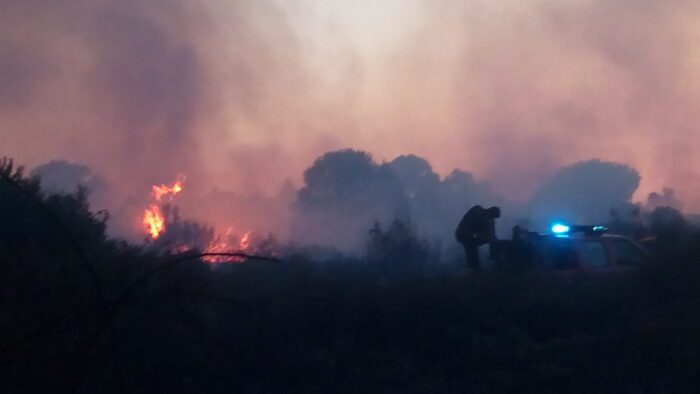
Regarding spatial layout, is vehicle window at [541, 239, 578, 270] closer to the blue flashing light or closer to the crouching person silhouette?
the blue flashing light

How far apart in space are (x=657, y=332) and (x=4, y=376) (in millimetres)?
8214

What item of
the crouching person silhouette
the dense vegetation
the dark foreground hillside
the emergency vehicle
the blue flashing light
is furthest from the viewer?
the crouching person silhouette

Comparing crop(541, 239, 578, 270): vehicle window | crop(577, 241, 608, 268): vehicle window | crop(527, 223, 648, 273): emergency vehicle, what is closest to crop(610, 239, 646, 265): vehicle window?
crop(527, 223, 648, 273): emergency vehicle

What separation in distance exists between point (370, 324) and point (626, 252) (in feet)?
15.8

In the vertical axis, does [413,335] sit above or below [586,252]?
below

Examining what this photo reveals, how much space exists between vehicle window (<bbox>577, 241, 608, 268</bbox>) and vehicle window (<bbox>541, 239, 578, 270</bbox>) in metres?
0.14

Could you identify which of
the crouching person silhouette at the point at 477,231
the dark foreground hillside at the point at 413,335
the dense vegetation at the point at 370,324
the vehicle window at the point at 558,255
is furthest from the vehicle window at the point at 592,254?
the crouching person silhouette at the point at 477,231

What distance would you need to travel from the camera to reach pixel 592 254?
608 inches

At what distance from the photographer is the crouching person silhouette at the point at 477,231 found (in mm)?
16953

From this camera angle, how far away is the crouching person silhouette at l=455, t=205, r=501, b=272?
16953 millimetres

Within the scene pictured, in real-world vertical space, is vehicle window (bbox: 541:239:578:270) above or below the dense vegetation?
above

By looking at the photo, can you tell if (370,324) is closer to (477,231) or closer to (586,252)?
(586,252)

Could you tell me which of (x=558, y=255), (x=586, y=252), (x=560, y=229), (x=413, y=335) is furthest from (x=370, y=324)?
(x=560, y=229)

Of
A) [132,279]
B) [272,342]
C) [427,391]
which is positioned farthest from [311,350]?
[132,279]
